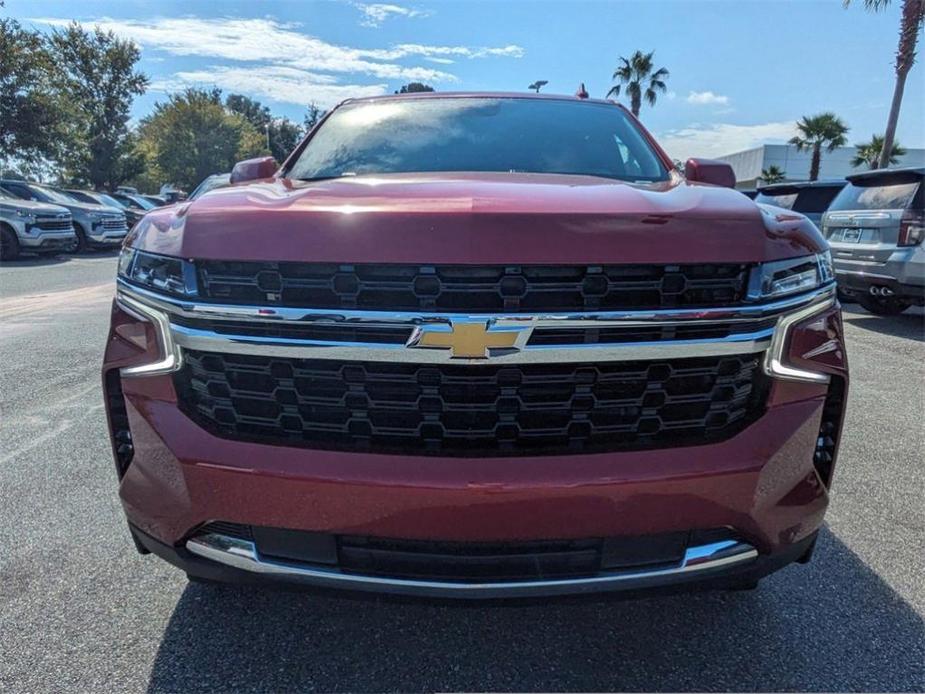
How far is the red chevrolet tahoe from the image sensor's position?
5.23 ft

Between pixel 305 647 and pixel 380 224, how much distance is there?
134 cm

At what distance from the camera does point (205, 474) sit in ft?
5.50

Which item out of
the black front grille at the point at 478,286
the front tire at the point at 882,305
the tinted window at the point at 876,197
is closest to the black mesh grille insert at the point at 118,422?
the black front grille at the point at 478,286

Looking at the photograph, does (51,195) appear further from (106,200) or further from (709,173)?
(709,173)

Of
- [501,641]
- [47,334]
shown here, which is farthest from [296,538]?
[47,334]

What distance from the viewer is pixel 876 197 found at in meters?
7.89

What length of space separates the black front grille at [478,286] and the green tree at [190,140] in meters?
49.3

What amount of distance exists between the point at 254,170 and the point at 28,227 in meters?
15.4

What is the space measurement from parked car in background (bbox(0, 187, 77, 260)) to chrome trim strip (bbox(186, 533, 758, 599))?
16.7 meters

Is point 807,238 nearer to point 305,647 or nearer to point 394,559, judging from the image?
point 394,559

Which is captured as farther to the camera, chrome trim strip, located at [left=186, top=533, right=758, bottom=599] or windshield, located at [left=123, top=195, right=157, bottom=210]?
windshield, located at [left=123, top=195, right=157, bottom=210]

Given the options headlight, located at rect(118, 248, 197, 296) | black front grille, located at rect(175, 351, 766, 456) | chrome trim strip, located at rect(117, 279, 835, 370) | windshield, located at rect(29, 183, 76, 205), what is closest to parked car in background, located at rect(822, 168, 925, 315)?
chrome trim strip, located at rect(117, 279, 835, 370)

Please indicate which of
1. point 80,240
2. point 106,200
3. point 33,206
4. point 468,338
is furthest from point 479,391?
point 106,200

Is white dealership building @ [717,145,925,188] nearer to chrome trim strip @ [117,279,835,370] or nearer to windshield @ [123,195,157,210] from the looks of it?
windshield @ [123,195,157,210]
